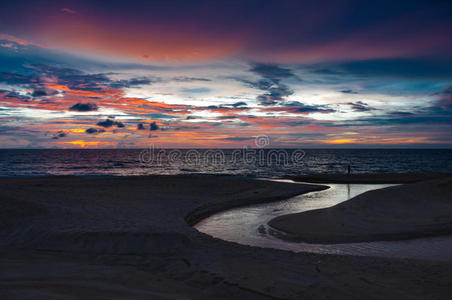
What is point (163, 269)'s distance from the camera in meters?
8.03

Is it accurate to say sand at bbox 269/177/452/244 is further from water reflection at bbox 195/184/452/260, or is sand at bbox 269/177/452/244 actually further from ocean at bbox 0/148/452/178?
ocean at bbox 0/148/452/178

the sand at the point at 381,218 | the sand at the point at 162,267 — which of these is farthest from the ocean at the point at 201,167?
the sand at the point at 162,267

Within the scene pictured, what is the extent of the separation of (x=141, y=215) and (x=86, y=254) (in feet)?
20.2

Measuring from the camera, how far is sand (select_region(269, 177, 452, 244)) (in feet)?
41.5

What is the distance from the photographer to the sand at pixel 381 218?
498 inches

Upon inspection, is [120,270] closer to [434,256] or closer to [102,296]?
[102,296]

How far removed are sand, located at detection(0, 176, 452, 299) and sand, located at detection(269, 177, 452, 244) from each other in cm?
375

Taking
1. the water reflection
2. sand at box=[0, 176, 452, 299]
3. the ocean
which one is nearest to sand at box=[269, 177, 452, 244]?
the water reflection

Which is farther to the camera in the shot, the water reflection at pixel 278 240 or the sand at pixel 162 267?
the water reflection at pixel 278 240

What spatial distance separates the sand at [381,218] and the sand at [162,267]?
3.75 meters

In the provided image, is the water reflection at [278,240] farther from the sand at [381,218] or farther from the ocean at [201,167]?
the ocean at [201,167]

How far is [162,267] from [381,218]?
12.4 meters

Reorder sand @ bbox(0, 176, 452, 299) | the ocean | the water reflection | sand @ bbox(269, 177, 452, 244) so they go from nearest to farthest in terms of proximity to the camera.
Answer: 1. sand @ bbox(0, 176, 452, 299)
2. the water reflection
3. sand @ bbox(269, 177, 452, 244)
4. the ocean

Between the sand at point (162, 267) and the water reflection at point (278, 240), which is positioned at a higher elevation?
the sand at point (162, 267)
